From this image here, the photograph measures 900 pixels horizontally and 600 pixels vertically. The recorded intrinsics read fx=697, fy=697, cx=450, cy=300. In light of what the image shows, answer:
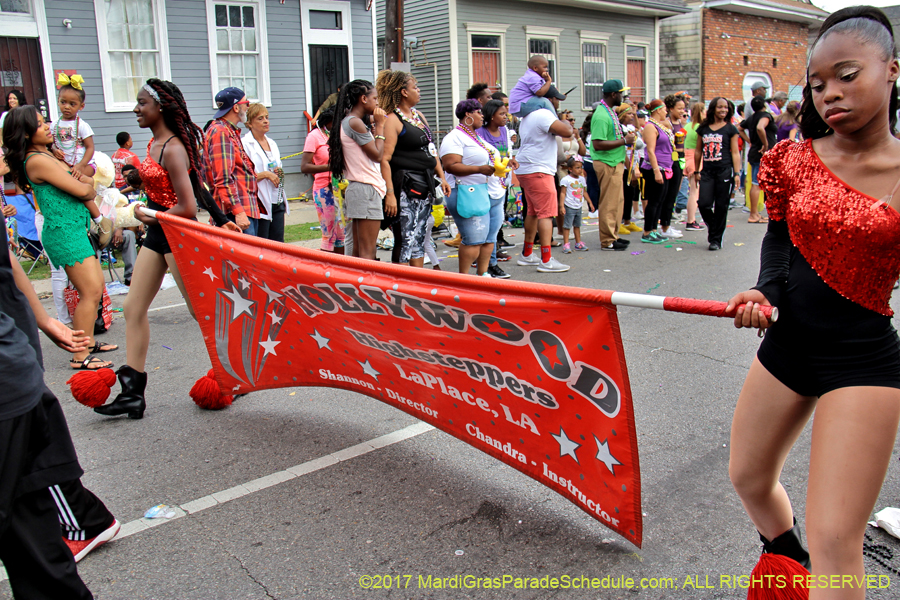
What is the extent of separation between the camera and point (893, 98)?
2152 mm

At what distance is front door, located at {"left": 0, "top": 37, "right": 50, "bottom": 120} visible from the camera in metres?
12.0

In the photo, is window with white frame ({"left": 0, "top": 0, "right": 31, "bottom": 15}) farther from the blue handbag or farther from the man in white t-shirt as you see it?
the blue handbag

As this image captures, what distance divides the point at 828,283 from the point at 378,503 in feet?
6.98

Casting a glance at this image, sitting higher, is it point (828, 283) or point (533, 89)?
point (533, 89)

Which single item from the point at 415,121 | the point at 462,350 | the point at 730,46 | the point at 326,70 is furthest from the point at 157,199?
the point at 730,46

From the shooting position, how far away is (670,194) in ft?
34.7

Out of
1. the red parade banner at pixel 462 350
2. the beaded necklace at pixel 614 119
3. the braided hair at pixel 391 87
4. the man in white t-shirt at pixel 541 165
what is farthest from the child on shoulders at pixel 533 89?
the red parade banner at pixel 462 350

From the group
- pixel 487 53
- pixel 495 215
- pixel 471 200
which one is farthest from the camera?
pixel 487 53

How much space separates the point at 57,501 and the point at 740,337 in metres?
4.98

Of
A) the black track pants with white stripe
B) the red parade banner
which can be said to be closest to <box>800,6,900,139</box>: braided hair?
the red parade banner

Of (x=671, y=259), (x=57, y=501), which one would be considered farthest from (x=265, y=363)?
(x=671, y=259)

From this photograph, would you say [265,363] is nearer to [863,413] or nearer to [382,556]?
[382,556]

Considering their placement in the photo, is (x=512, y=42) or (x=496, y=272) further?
(x=512, y=42)

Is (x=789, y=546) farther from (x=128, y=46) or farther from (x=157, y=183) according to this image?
(x=128, y=46)
